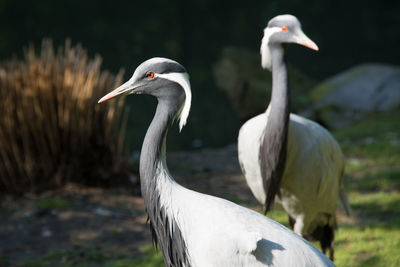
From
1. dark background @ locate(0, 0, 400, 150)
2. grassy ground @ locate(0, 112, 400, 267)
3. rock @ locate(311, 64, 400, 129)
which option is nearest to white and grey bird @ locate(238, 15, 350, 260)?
→ grassy ground @ locate(0, 112, 400, 267)

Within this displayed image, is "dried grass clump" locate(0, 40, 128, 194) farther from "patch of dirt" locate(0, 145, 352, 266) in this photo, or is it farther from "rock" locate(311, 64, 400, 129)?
"rock" locate(311, 64, 400, 129)

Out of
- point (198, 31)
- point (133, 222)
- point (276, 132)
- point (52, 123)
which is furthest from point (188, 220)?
point (198, 31)

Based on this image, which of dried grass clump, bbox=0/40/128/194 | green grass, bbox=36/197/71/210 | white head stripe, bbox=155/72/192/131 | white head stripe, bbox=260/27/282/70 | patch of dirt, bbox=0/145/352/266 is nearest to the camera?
white head stripe, bbox=155/72/192/131

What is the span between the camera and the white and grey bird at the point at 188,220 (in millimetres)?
2311

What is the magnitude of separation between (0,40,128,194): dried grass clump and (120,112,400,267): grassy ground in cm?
143

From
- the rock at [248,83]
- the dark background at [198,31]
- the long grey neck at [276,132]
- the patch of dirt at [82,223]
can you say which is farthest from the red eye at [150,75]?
the dark background at [198,31]

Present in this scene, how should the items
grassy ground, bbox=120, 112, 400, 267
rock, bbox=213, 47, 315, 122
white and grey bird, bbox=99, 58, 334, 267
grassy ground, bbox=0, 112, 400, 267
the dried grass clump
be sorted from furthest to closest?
rock, bbox=213, 47, 315, 122 < the dried grass clump < grassy ground, bbox=0, 112, 400, 267 < grassy ground, bbox=120, 112, 400, 267 < white and grey bird, bbox=99, 58, 334, 267

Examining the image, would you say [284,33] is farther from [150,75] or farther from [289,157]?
[150,75]

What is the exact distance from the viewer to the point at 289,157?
3727 mm

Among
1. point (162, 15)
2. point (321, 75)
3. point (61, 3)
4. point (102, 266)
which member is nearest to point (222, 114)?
point (321, 75)

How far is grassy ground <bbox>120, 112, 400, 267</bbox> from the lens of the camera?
400 centimetres

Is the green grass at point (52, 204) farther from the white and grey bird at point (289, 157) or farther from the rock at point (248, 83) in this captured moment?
the rock at point (248, 83)

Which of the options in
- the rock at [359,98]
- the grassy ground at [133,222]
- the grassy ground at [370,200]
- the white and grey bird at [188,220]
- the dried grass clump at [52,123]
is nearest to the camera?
the white and grey bird at [188,220]

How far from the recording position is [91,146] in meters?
5.34
